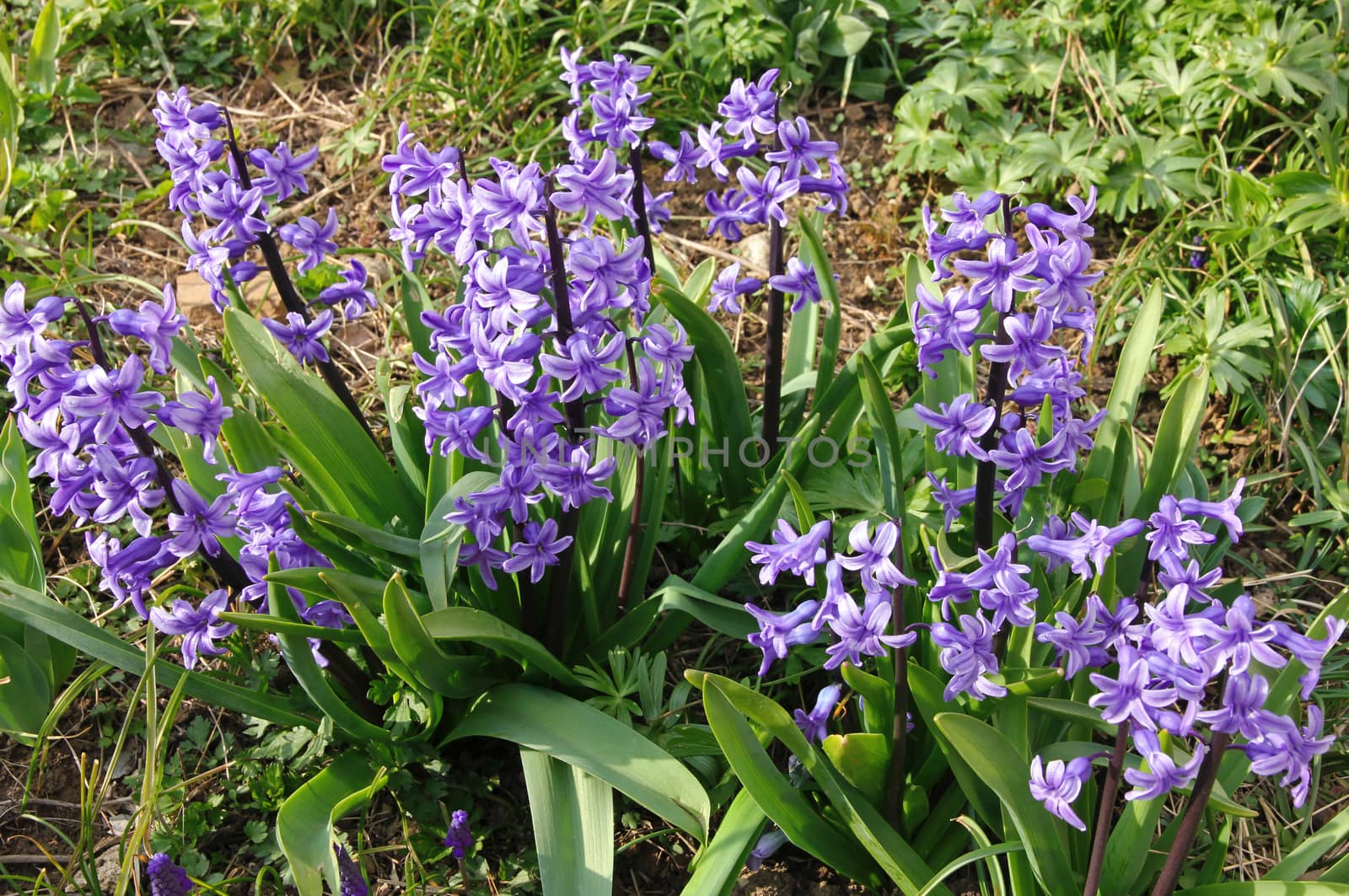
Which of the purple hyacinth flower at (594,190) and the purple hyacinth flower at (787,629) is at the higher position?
the purple hyacinth flower at (594,190)

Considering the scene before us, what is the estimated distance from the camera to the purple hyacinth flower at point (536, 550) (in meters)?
2.33

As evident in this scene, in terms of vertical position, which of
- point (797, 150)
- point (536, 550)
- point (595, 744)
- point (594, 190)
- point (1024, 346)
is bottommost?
point (595, 744)

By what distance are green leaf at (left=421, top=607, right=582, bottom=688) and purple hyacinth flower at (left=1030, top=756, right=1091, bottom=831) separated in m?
1.08

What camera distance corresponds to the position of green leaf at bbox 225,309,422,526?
2516 millimetres

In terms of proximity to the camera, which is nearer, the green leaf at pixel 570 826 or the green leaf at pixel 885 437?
the green leaf at pixel 570 826

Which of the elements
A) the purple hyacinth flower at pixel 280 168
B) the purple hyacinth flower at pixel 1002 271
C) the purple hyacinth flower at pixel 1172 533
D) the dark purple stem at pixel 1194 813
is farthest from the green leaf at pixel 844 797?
the purple hyacinth flower at pixel 280 168

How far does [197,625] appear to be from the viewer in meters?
2.28

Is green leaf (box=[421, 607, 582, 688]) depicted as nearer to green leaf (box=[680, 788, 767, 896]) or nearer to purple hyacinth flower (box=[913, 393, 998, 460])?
green leaf (box=[680, 788, 767, 896])

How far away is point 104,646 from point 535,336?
122 centimetres

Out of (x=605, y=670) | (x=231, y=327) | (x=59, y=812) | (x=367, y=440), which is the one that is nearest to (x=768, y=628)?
(x=605, y=670)

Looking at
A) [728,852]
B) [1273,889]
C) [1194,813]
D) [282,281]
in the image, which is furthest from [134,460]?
[1273,889]

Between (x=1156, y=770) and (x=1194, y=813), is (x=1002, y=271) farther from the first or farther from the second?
(x=1194, y=813)

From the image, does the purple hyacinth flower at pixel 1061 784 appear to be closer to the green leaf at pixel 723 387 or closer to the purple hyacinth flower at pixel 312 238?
the green leaf at pixel 723 387

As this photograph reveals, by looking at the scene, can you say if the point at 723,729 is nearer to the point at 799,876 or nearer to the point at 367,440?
the point at 799,876
